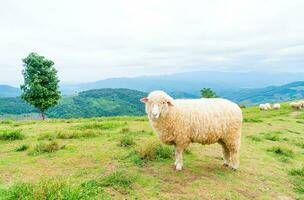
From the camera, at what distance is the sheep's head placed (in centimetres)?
986

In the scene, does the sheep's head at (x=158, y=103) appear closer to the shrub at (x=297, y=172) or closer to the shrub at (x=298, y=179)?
the shrub at (x=298, y=179)

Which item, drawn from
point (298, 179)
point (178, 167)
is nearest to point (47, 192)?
point (178, 167)

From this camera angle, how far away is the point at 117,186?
838 centimetres

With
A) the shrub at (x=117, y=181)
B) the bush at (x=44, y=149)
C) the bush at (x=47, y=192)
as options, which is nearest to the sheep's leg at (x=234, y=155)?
the shrub at (x=117, y=181)

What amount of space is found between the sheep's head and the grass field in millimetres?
1940

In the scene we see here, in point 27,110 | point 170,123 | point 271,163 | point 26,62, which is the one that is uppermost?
point 26,62

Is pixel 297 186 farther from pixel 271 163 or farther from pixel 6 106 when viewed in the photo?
pixel 6 106

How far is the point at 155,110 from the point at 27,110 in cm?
19289

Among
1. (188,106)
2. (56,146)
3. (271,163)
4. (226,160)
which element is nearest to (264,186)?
(226,160)

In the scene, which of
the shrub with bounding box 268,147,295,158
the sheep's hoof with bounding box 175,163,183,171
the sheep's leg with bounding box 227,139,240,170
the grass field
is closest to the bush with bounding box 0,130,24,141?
the grass field

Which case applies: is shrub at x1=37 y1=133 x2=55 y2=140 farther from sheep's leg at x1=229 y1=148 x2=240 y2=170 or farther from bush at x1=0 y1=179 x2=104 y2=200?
sheep's leg at x1=229 y1=148 x2=240 y2=170

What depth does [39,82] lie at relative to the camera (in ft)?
133

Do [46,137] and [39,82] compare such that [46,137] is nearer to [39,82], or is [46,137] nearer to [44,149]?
[44,149]

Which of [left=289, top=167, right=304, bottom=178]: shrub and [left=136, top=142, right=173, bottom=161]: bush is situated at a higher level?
[left=136, top=142, right=173, bottom=161]: bush
